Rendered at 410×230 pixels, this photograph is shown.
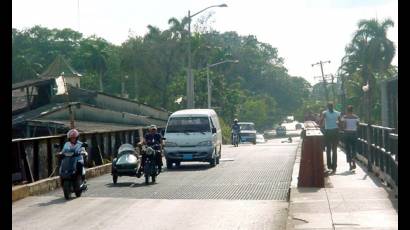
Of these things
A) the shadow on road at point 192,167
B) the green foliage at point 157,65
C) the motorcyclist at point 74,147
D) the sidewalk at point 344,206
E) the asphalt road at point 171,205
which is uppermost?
the green foliage at point 157,65

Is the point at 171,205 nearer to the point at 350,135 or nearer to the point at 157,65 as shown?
the point at 350,135

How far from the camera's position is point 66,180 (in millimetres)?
14844

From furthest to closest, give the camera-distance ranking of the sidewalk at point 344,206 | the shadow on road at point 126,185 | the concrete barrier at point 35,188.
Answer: the shadow on road at point 126,185
the concrete barrier at point 35,188
the sidewalk at point 344,206

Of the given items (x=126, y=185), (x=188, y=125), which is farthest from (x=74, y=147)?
(x=188, y=125)

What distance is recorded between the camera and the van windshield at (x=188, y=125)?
24.0 m

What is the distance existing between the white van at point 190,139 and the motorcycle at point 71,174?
829 cm

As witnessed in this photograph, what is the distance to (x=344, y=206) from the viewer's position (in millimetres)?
11375

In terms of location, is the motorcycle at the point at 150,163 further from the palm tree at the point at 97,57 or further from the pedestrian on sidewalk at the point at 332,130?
the palm tree at the point at 97,57

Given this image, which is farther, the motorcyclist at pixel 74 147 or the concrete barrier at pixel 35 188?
the motorcyclist at pixel 74 147

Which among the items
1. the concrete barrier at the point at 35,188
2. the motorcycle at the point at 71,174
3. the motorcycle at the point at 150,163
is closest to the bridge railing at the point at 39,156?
the concrete barrier at the point at 35,188

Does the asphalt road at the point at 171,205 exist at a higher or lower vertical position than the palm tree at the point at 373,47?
lower

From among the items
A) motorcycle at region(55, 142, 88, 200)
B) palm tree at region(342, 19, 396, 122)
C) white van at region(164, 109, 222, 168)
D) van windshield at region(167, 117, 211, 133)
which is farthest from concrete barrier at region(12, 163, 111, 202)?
palm tree at region(342, 19, 396, 122)

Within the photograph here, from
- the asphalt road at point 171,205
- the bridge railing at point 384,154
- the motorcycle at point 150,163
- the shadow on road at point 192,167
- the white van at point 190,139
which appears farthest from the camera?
the white van at point 190,139
